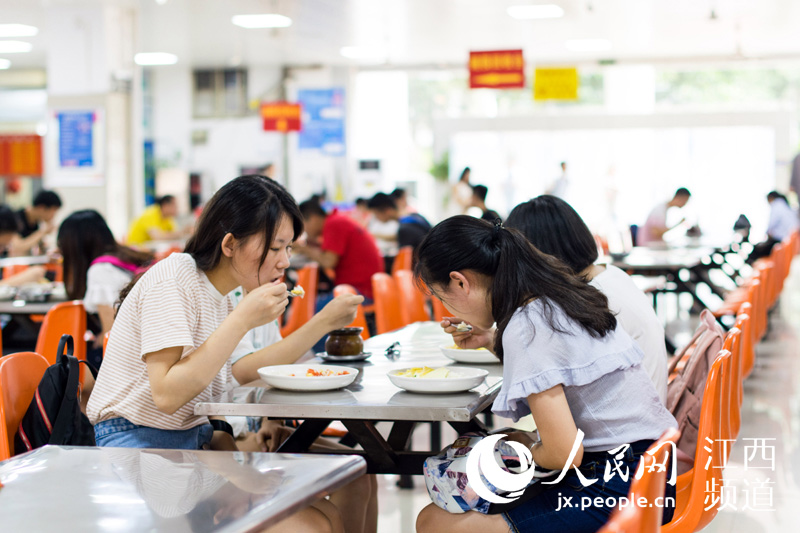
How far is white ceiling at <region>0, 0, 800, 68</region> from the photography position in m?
9.47

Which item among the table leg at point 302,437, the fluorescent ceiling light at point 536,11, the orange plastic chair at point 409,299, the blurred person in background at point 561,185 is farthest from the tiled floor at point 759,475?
the blurred person in background at point 561,185

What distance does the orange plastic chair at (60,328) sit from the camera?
126 inches

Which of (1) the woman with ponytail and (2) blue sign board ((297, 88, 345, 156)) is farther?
(2) blue sign board ((297, 88, 345, 156))

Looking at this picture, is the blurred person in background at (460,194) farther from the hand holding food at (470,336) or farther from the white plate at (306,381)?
the white plate at (306,381)

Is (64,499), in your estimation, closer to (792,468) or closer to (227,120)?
(792,468)

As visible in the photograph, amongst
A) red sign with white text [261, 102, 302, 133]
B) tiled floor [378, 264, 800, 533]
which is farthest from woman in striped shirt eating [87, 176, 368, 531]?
red sign with white text [261, 102, 302, 133]

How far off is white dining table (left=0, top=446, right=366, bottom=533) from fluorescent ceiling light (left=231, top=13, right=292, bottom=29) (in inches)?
342

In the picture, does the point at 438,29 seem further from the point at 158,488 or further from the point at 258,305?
the point at 158,488

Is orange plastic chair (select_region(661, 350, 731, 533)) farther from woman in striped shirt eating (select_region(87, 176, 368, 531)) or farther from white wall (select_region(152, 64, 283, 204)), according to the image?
white wall (select_region(152, 64, 283, 204))

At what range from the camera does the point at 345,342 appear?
2.70 metres

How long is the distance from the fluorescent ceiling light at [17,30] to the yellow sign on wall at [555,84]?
255 inches

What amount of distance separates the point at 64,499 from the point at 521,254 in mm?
1058

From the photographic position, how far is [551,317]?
1827 millimetres

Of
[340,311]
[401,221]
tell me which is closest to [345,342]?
[340,311]
